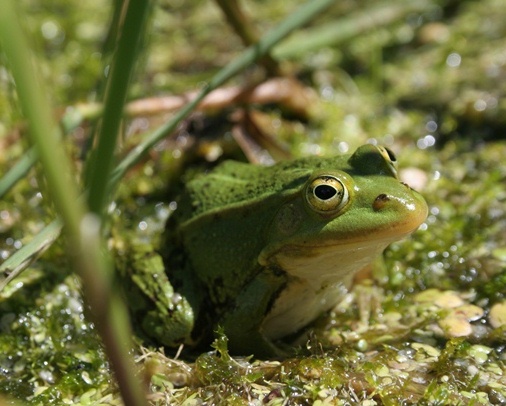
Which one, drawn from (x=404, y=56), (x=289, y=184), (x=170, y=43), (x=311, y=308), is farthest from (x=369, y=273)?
(x=170, y=43)

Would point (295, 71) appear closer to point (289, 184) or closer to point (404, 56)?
point (404, 56)

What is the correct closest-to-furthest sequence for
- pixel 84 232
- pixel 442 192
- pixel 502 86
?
pixel 84 232 < pixel 442 192 < pixel 502 86

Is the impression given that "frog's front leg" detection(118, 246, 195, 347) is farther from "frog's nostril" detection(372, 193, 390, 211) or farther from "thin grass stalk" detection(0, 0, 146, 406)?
"thin grass stalk" detection(0, 0, 146, 406)

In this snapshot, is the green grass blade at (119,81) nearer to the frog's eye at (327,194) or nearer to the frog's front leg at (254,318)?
→ the frog's eye at (327,194)

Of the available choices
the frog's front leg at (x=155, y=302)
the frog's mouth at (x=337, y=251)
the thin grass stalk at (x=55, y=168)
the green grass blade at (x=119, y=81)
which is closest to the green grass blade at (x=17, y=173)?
the frog's front leg at (x=155, y=302)

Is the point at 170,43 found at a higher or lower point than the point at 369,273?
higher
